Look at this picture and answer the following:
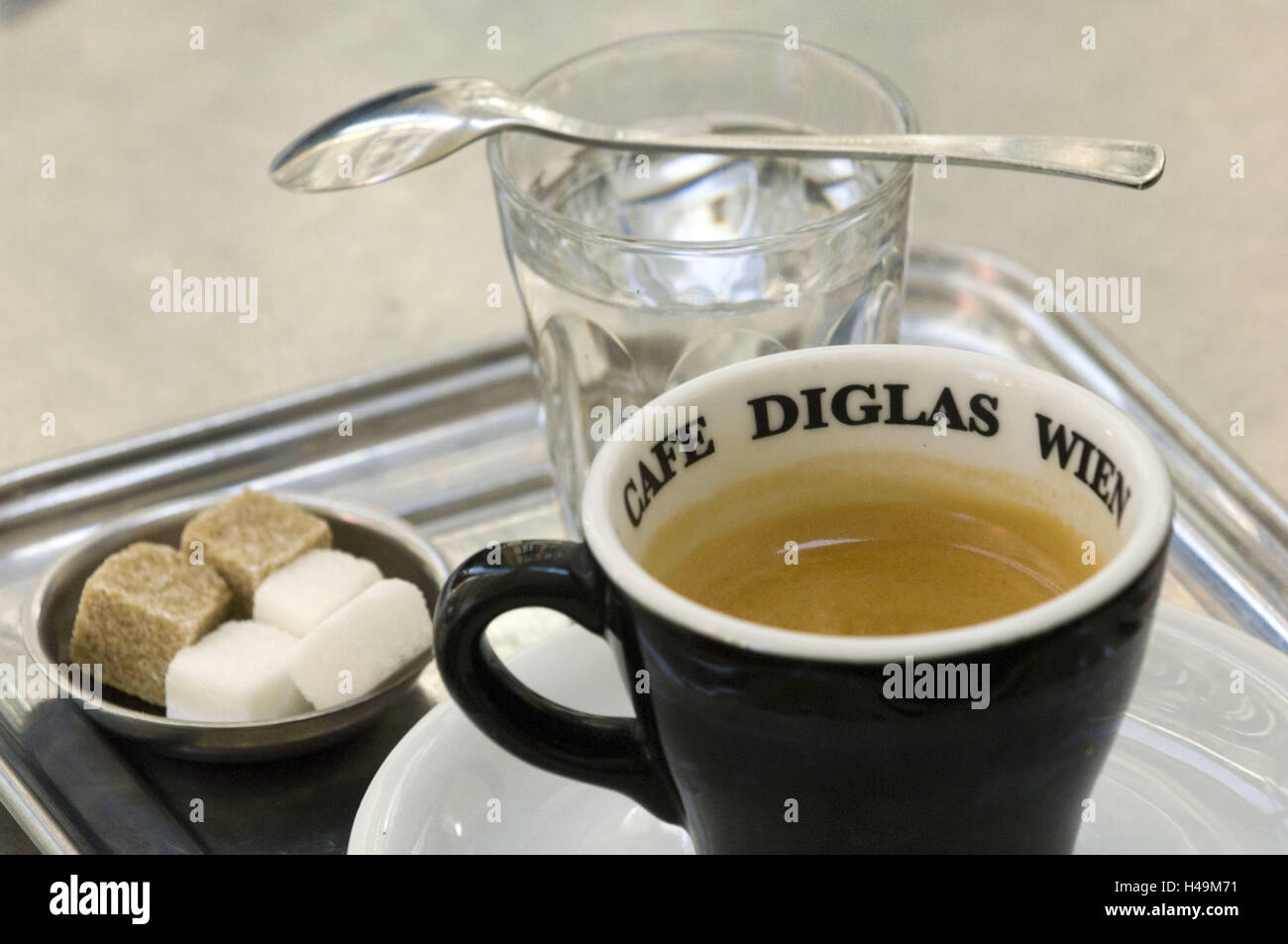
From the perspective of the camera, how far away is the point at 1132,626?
0.38 m

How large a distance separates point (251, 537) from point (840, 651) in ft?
1.23

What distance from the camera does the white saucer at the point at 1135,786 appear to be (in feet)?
1.56

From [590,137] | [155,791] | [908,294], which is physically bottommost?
[155,791]

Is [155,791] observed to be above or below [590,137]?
below

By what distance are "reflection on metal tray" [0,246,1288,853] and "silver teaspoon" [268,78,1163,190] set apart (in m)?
0.17

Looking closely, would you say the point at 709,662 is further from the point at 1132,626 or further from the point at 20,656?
the point at 20,656

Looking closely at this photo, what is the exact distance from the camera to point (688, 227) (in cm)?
70

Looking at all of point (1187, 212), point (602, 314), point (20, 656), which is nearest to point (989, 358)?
point (602, 314)

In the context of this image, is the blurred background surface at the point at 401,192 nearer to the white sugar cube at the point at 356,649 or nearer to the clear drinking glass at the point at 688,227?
the clear drinking glass at the point at 688,227

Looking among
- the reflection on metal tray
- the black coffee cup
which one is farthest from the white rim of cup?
the reflection on metal tray

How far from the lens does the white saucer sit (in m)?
0.48

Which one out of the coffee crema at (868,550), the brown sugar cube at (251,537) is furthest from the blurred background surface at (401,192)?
the coffee crema at (868,550)

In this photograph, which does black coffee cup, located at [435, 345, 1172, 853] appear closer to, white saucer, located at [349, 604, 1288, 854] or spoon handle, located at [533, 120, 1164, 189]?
white saucer, located at [349, 604, 1288, 854]
